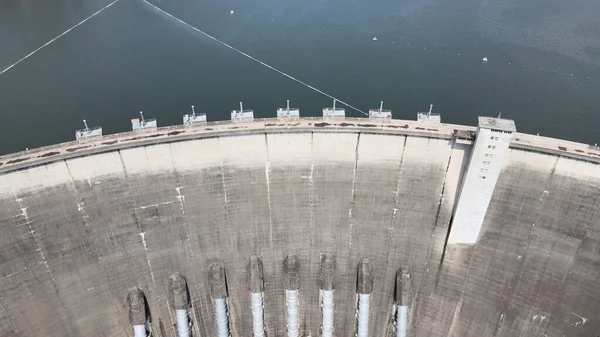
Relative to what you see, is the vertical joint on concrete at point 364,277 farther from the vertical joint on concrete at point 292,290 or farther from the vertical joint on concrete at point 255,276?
the vertical joint on concrete at point 255,276

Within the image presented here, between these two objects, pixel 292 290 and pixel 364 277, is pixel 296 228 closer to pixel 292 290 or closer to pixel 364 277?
pixel 292 290

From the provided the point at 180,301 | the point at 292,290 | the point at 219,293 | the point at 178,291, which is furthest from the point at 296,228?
the point at 180,301

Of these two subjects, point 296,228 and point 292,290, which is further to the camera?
point 296,228

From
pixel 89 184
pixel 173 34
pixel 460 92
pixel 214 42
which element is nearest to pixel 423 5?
pixel 460 92

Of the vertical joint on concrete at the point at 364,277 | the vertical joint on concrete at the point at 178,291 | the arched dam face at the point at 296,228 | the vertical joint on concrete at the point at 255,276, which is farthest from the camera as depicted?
the vertical joint on concrete at the point at 364,277

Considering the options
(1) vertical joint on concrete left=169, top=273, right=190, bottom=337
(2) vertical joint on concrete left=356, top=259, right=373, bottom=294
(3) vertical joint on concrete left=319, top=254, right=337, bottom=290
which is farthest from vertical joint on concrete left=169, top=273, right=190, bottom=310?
(2) vertical joint on concrete left=356, top=259, right=373, bottom=294

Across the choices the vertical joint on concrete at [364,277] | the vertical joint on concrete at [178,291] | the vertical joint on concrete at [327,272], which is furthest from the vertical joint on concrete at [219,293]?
the vertical joint on concrete at [364,277]
